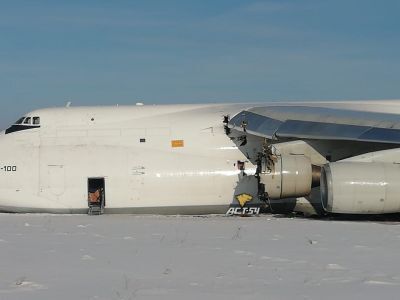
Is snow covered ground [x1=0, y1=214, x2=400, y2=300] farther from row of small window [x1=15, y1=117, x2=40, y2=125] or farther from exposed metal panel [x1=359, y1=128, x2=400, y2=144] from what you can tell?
row of small window [x1=15, y1=117, x2=40, y2=125]

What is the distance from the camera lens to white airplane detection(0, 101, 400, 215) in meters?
13.8

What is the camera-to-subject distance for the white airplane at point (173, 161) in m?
13.8

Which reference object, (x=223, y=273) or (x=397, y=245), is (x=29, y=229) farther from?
(x=397, y=245)

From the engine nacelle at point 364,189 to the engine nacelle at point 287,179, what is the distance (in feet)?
2.94

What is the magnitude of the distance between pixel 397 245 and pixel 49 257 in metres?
4.99

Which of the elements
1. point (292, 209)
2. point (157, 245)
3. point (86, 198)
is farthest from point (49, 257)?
point (292, 209)

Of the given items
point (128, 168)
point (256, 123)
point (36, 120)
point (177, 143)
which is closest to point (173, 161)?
point (177, 143)

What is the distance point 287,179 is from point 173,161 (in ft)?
10.2

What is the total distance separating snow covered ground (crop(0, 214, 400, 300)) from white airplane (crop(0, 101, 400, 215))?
3.73m

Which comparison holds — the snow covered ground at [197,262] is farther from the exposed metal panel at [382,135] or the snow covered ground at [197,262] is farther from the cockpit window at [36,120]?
the cockpit window at [36,120]

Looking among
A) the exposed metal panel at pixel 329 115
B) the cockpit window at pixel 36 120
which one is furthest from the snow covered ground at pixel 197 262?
the cockpit window at pixel 36 120

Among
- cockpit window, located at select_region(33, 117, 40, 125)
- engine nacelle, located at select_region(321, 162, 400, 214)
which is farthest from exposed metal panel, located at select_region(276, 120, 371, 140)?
cockpit window, located at select_region(33, 117, 40, 125)

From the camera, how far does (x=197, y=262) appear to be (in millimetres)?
6609

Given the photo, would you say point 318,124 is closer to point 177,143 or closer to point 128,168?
point 177,143
